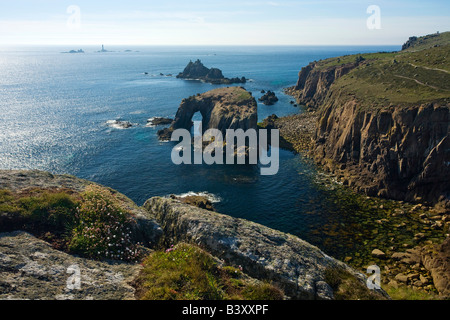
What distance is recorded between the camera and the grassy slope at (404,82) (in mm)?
51500

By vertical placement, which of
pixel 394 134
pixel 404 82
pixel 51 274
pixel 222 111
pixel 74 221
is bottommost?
pixel 51 274

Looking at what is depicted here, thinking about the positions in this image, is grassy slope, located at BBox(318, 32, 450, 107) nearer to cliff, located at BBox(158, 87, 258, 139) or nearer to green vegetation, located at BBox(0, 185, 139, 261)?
cliff, located at BBox(158, 87, 258, 139)

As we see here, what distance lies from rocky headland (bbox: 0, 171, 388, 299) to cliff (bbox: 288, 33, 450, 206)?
37348 millimetres

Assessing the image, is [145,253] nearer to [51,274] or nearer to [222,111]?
[51,274]

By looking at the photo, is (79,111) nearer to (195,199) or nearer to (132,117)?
(132,117)

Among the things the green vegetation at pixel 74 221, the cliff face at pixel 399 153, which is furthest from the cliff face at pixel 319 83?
the green vegetation at pixel 74 221

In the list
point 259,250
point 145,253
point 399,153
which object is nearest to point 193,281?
point 145,253

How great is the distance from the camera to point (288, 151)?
6875 centimetres

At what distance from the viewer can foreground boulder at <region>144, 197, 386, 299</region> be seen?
1391 cm

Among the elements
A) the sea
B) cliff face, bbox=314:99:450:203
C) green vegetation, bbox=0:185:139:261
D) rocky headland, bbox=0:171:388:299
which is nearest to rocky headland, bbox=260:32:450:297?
cliff face, bbox=314:99:450:203

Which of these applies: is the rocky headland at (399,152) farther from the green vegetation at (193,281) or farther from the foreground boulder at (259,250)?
the green vegetation at (193,281)

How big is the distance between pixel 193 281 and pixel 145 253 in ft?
15.3

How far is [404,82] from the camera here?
6119 centimetres
